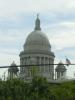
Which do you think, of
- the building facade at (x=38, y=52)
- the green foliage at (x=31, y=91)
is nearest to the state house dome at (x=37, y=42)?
the building facade at (x=38, y=52)

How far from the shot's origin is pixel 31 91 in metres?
73.9

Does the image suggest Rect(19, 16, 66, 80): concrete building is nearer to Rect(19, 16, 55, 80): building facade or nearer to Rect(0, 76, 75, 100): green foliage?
Rect(19, 16, 55, 80): building facade

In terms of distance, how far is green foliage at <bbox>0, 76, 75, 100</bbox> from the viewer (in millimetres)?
68375

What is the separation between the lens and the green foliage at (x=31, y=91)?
→ 68.4m

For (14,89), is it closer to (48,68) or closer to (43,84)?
(43,84)

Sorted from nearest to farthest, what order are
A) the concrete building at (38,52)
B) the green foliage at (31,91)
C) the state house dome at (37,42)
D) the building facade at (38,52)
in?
the green foliage at (31,91), the concrete building at (38,52), the building facade at (38,52), the state house dome at (37,42)

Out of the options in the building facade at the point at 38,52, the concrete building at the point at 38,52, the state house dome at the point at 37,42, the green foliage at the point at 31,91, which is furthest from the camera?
the state house dome at the point at 37,42

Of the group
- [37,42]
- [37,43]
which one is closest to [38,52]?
[37,43]

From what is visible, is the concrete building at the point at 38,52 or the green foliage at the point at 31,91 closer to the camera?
the green foliage at the point at 31,91

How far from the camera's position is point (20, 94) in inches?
2692

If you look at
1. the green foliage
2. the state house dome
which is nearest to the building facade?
the state house dome

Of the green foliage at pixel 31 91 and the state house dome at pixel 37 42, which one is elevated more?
the state house dome at pixel 37 42

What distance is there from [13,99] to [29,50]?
87267 mm

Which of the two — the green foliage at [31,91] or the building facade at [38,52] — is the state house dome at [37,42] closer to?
the building facade at [38,52]
